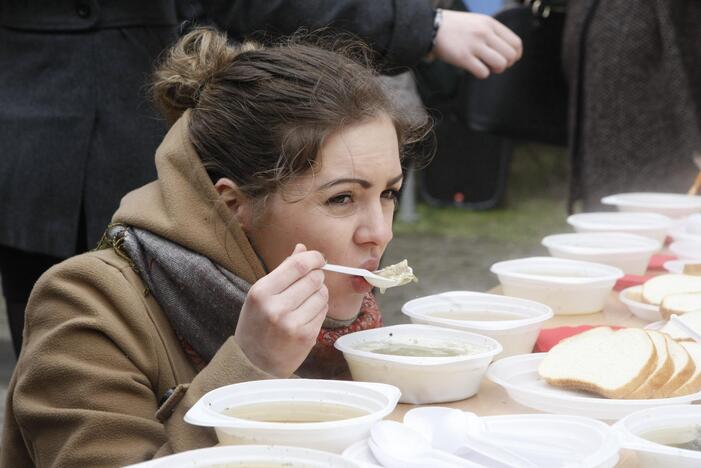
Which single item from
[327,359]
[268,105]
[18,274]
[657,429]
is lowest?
[18,274]

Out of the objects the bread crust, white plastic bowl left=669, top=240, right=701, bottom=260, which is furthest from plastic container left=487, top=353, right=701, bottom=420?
white plastic bowl left=669, top=240, right=701, bottom=260

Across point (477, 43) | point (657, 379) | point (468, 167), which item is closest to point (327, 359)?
point (657, 379)

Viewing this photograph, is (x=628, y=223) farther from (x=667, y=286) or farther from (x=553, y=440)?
(x=553, y=440)

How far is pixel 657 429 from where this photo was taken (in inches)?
56.5

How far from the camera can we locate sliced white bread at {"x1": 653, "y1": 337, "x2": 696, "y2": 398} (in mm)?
1623

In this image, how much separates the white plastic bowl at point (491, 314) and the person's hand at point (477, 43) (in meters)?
0.75

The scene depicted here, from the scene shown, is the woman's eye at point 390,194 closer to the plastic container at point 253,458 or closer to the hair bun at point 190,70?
the hair bun at point 190,70

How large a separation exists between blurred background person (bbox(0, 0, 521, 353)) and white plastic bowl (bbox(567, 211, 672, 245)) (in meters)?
1.17

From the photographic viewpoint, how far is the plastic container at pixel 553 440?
1313 mm

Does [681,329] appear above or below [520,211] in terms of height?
above

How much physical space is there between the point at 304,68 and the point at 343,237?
0.37 m

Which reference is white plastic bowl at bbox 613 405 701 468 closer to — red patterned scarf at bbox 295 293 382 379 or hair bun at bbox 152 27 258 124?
red patterned scarf at bbox 295 293 382 379

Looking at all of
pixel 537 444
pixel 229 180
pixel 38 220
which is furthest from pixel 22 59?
pixel 537 444

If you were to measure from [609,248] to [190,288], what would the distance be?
1.22 metres
